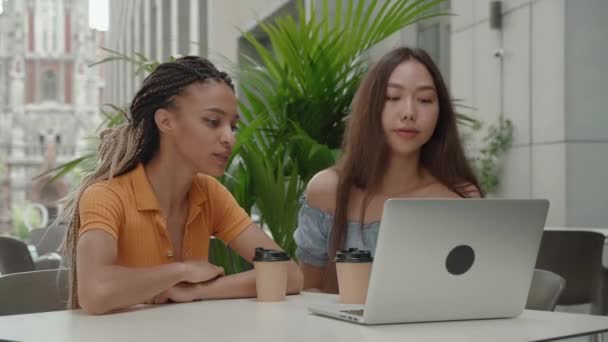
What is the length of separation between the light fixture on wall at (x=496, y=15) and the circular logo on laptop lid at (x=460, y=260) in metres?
5.66

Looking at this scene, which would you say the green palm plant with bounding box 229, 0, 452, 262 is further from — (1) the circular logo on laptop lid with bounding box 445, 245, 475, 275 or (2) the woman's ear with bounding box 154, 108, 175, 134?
(1) the circular logo on laptop lid with bounding box 445, 245, 475, 275

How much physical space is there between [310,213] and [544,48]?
4.38m

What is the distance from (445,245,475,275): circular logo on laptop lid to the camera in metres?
1.60

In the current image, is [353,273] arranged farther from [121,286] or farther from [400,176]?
[400,176]

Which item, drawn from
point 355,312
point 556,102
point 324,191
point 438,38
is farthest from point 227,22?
point 355,312

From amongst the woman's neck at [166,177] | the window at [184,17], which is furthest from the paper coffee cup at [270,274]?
the window at [184,17]

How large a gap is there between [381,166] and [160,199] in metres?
0.62

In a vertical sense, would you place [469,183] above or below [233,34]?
below

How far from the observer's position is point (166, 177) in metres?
2.14

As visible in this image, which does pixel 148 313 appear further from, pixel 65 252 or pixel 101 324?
pixel 65 252

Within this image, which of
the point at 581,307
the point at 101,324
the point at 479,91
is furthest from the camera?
the point at 479,91

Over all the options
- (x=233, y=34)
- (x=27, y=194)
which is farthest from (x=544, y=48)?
(x=27, y=194)

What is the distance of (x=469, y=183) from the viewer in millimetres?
2473

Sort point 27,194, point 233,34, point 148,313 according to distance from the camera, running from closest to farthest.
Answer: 1. point 148,313
2. point 233,34
3. point 27,194
